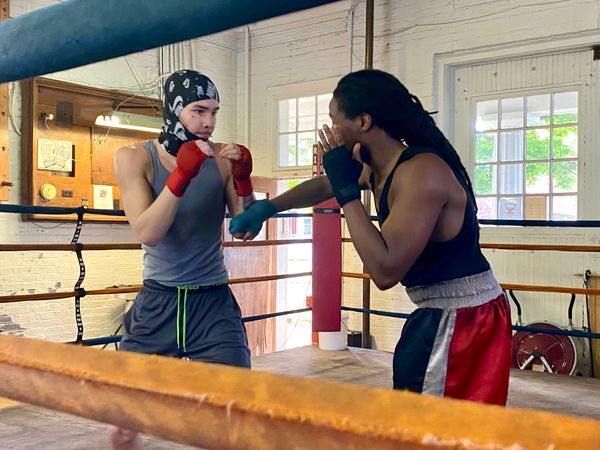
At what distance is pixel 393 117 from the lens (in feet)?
5.06

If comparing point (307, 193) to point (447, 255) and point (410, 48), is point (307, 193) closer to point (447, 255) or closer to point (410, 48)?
point (447, 255)

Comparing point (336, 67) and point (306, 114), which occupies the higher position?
point (336, 67)

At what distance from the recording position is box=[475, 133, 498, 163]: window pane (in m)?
5.24

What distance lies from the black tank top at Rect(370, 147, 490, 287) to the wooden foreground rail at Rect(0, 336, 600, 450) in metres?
1.12

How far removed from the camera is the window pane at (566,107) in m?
4.86

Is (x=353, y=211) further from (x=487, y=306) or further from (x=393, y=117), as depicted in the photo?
(x=487, y=306)

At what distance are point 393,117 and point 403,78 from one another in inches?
168

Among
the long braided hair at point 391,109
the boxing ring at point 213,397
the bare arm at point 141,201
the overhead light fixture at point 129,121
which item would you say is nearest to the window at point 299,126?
the overhead light fixture at point 129,121

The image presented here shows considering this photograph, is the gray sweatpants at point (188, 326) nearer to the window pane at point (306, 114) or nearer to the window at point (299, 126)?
the window at point (299, 126)

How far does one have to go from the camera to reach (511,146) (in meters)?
5.15

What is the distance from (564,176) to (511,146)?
485mm

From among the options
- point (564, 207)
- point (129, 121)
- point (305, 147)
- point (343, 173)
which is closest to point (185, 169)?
point (343, 173)

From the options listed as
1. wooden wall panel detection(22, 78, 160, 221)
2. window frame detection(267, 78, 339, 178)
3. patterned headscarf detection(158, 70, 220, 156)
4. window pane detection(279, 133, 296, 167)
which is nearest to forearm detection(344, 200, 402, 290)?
patterned headscarf detection(158, 70, 220, 156)

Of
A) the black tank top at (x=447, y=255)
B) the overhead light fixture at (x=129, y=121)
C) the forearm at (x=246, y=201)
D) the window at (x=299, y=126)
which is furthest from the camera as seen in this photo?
the window at (x=299, y=126)
